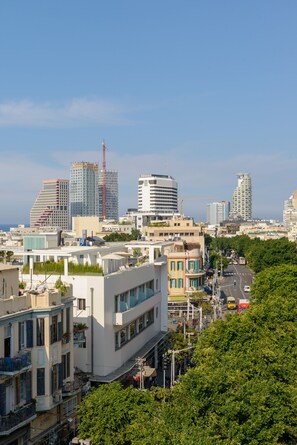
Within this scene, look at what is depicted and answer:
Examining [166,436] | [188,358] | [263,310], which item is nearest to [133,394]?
[166,436]

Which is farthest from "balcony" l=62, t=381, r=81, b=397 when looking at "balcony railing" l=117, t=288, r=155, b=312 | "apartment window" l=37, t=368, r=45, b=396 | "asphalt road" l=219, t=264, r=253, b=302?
"asphalt road" l=219, t=264, r=253, b=302

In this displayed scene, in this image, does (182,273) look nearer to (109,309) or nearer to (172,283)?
(172,283)

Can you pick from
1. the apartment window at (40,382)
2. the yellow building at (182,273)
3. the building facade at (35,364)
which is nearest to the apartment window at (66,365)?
the building facade at (35,364)

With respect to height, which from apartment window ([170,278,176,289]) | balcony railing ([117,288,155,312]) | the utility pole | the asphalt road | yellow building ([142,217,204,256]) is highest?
yellow building ([142,217,204,256])

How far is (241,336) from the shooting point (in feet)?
110

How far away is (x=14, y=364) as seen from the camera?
2242 cm

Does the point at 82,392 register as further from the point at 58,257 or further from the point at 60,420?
the point at 58,257

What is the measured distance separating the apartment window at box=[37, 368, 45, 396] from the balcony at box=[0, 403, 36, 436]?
0.98m

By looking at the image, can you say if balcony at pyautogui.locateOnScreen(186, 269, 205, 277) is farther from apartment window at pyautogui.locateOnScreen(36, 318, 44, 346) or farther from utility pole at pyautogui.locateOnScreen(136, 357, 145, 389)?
apartment window at pyautogui.locateOnScreen(36, 318, 44, 346)

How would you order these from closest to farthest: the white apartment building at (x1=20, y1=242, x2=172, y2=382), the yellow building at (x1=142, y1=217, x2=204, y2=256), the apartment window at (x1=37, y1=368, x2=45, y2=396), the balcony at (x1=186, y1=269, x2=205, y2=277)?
the apartment window at (x1=37, y1=368, x2=45, y2=396), the white apartment building at (x1=20, y1=242, x2=172, y2=382), the balcony at (x1=186, y1=269, x2=205, y2=277), the yellow building at (x1=142, y1=217, x2=204, y2=256)

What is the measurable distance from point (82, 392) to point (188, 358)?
16.8m

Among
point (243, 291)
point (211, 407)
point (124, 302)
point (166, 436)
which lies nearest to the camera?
point (166, 436)

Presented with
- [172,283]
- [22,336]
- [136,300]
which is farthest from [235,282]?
[22,336]

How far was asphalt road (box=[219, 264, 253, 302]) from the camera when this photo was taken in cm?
9069
